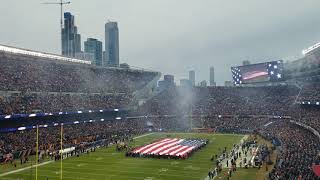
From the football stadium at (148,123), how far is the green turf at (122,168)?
0.10 meters

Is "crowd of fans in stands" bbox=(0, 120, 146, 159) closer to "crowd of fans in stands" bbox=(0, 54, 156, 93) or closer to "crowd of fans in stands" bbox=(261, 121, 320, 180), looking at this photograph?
"crowd of fans in stands" bbox=(0, 54, 156, 93)

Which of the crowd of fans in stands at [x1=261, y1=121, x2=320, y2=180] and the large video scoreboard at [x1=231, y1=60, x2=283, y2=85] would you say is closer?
the crowd of fans in stands at [x1=261, y1=121, x2=320, y2=180]

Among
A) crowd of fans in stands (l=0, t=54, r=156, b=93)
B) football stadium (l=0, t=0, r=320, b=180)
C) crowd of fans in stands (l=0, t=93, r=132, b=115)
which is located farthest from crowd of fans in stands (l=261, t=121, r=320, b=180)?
crowd of fans in stands (l=0, t=54, r=156, b=93)

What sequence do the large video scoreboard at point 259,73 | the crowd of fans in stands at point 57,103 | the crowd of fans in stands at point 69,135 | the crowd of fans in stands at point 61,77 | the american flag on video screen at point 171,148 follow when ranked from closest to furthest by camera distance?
the american flag on video screen at point 171,148, the crowd of fans in stands at point 69,135, the crowd of fans in stands at point 57,103, the crowd of fans in stands at point 61,77, the large video scoreboard at point 259,73

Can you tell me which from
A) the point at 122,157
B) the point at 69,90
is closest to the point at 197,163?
the point at 122,157

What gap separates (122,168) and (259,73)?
5377cm

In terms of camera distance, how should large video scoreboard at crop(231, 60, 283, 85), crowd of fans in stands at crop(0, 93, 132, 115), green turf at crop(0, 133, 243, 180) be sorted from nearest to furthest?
green turf at crop(0, 133, 243, 180) < crowd of fans in stands at crop(0, 93, 132, 115) < large video scoreboard at crop(231, 60, 283, 85)

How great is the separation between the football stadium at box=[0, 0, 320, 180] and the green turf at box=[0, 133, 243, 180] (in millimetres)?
97

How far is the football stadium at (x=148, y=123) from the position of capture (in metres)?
39.8

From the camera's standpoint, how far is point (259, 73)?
8725cm

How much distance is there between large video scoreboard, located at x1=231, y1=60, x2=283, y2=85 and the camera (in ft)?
273

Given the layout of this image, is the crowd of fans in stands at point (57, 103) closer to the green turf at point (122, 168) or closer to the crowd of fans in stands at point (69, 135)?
the crowd of fans in stands at point (69, 135)

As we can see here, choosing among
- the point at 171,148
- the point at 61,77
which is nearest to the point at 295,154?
the point at 171,148

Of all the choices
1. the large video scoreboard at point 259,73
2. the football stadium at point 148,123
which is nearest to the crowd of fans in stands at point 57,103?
the football stadium at point 148,123
